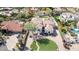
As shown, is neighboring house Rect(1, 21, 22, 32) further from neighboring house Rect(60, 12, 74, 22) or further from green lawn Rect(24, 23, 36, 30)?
neighboring house Rect(60, 12, 74, 22)

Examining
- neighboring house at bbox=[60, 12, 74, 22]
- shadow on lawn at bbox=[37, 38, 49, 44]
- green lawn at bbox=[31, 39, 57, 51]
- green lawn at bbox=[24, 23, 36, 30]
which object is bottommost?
green lawn at bbox=[31, 39, 57, 51]

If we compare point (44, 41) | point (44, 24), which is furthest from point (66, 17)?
point (44, 41)

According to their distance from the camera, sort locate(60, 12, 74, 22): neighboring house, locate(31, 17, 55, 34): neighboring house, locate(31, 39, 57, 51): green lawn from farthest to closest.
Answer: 1. locate(60, 12, 74, 22): neighboring house
2. locate(31, 17, 55, 34): neighboring house
3. locate(31, 39, 57, 51): green lawn

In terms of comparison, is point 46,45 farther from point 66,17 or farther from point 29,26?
point 66,17

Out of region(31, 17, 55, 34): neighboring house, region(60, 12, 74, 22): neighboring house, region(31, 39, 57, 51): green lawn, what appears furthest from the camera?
region(60, 12, 74, 22): neighboring house

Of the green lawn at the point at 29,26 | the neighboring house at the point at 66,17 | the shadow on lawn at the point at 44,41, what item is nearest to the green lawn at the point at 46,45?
the shadow on lawn at the point at 44,41

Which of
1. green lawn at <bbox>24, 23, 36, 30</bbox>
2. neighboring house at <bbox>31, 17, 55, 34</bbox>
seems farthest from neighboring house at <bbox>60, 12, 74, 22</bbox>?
green lawn at <bbox>24, 23, 36, 30</bbox>
